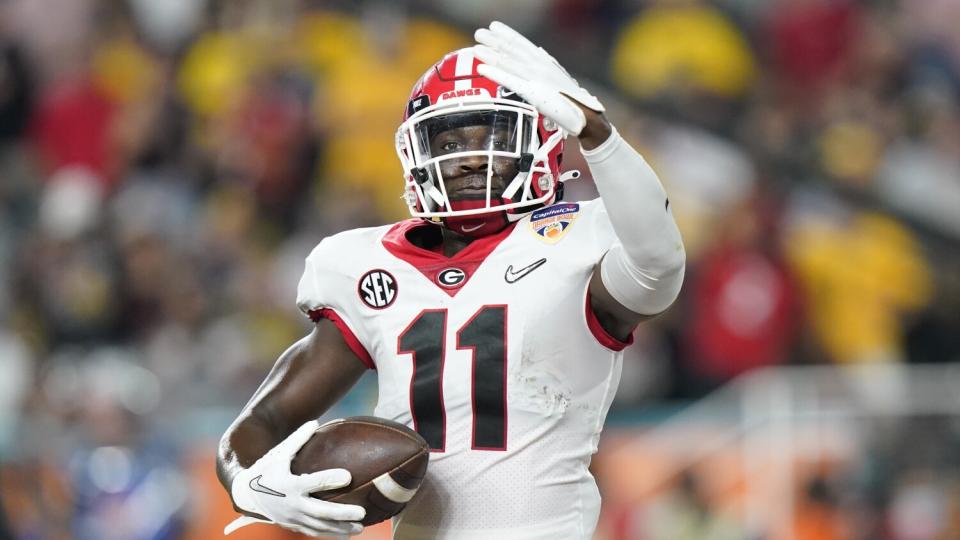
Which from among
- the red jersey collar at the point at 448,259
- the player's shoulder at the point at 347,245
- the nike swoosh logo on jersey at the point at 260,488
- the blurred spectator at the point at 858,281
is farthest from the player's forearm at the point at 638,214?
the blurred spectator at the point at 858,281

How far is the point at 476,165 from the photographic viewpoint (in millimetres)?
3170

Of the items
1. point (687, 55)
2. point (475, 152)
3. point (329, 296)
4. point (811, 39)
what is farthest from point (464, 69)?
point (811, 39)

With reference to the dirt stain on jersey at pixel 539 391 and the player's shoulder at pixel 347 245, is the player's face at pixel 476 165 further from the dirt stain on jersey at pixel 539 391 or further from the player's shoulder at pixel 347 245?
the dirt stain on jersey at pixel 539 391

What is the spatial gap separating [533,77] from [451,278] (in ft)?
1.62

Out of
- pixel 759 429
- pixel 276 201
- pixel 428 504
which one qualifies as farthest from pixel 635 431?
pixel 428 504

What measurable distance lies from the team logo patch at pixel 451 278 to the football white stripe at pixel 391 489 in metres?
0.45

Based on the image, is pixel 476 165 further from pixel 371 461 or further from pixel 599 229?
pixel 371 461

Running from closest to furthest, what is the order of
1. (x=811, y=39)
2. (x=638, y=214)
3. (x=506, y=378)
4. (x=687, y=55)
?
(x=638, y=214), (x=506, y=378), (x=687, y=55), (x=811, y=39)

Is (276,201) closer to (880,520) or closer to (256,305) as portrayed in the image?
(256,305)

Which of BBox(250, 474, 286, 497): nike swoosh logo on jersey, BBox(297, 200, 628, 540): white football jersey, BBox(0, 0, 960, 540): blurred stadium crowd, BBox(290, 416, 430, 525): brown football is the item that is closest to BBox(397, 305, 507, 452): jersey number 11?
BBox(297, 200, 628, 540): white football jersey

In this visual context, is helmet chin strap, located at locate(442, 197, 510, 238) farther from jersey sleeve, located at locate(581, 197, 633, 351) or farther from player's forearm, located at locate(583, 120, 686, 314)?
player's forearm, located at locate(583, 120, 686, 314)

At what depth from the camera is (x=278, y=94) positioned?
323 inches

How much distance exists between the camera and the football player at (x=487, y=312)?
9.36 feet

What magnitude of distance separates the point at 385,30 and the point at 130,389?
2442mm
